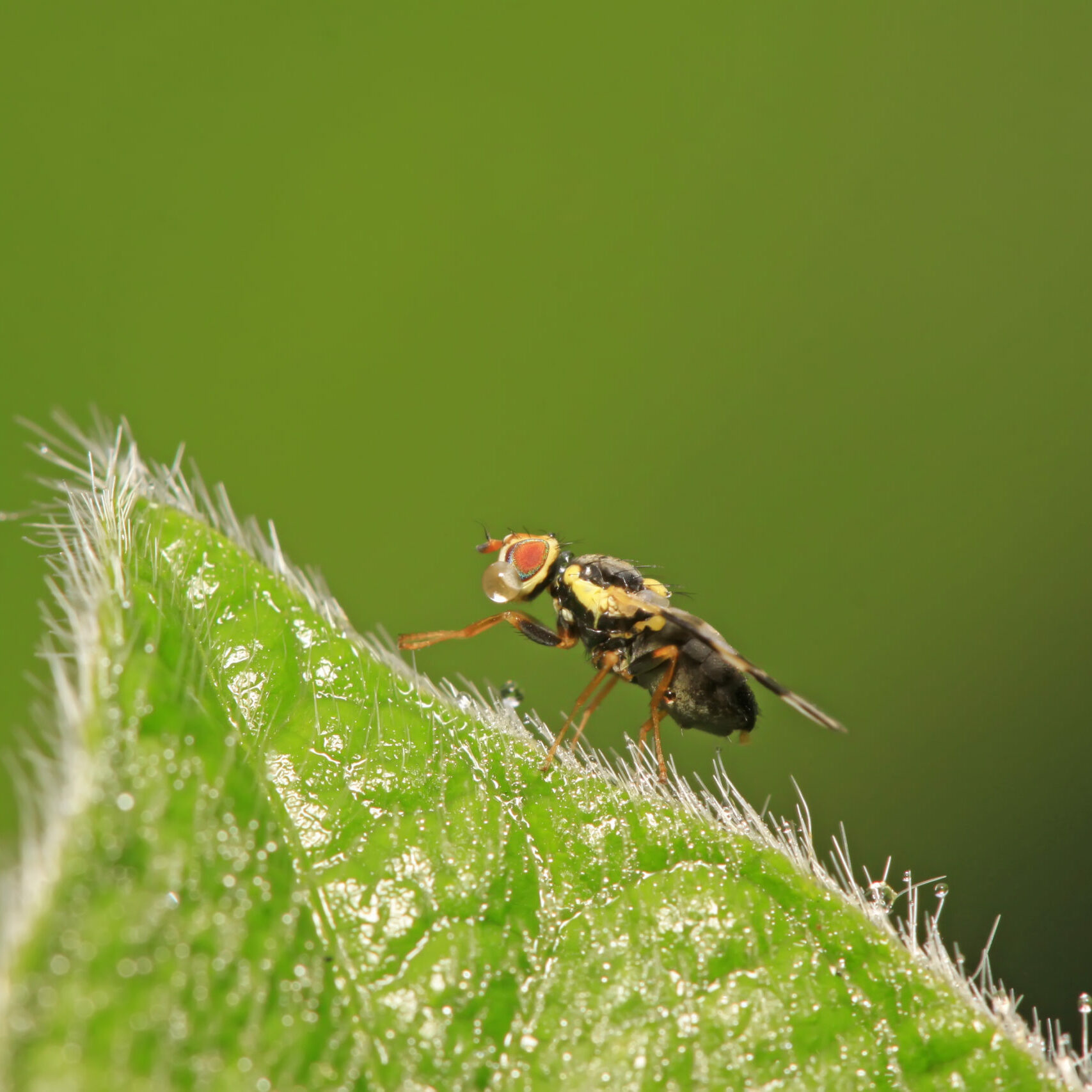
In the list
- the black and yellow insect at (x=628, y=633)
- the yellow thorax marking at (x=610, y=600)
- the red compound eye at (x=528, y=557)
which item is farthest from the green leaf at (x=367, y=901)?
the red compound eye at (x=528, y=557)

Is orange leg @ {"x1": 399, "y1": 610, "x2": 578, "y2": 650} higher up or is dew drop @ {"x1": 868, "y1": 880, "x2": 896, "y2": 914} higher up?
orange leg @ {"x1": 399, "y1": 610, "x2": 578, "y2": 650}

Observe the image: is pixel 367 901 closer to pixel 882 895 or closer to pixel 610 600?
pixel 882 895

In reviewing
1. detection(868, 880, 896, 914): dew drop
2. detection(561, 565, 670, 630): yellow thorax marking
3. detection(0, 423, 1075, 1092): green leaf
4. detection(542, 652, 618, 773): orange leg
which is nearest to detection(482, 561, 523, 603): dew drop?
detection(561, 565, 670, 630): yellow thorax marking

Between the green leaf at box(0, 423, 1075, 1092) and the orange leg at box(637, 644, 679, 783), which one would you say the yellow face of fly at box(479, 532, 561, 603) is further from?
the green leaf at box(0, 423, 1075, 1092)

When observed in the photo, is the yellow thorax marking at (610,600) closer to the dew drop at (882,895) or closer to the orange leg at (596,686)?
the orange leg at (596,686)

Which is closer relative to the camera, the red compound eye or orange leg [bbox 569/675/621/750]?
orange leg [bbox 569/675/621/750]

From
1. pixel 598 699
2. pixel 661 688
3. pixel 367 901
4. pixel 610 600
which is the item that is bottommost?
pixel 661 688

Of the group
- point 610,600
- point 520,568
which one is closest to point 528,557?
point 520,568

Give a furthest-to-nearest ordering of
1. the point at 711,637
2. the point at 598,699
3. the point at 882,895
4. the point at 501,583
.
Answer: the point at 501,583, the point at 711,637, the point at 598,699, the point at 882,895
